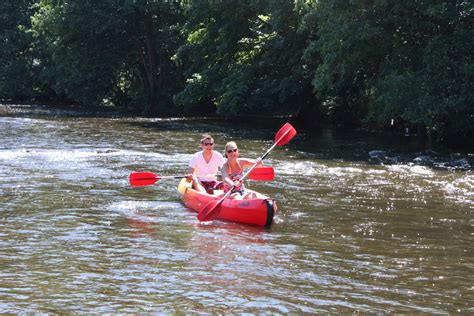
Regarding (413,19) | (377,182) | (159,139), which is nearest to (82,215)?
(377,182)

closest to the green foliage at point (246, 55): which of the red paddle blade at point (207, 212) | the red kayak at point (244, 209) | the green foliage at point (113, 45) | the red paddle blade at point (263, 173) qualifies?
the green foliage at point (113, 45)

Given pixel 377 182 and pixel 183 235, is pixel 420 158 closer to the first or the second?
pixel 377 182

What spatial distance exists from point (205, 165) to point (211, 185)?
0.36 m

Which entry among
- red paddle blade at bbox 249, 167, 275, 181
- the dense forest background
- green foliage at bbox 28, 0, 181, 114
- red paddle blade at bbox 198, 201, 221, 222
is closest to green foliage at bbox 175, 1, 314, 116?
the dense forest background

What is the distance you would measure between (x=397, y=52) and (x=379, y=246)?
13.2m

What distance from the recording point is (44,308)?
256 inches

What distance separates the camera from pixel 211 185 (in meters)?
11.9

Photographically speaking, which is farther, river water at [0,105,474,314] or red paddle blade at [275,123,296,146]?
red paddle blade at [275,123,296,146]

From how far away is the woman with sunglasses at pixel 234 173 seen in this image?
10.7 meters

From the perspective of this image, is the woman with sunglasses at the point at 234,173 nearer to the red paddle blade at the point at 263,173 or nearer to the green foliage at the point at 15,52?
the red paddle blade at the point at 263,173

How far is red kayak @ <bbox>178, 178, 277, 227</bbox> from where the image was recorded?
9891 millimetres

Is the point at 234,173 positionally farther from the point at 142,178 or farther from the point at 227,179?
the point at 142,178

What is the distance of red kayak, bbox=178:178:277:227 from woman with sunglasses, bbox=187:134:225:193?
585 millimetres

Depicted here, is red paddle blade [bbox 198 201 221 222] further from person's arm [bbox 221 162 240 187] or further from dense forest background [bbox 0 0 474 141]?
dense forest background [bbox 0 0 474 141]
